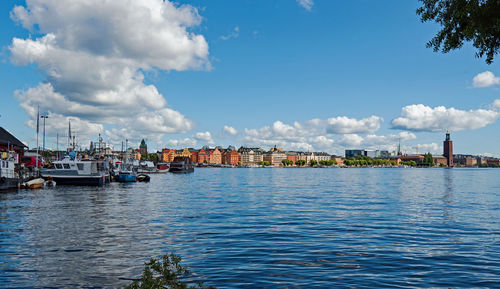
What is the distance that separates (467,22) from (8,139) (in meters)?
95.5

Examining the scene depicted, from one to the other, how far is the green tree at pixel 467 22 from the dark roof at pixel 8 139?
292ft

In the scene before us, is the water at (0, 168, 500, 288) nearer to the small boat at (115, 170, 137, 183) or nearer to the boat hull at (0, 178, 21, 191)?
the boat hull at (0, 178, 21, 191)

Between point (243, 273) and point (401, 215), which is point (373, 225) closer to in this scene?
point (401, 215)

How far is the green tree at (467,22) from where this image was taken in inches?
449

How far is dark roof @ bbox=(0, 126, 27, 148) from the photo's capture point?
83725mm

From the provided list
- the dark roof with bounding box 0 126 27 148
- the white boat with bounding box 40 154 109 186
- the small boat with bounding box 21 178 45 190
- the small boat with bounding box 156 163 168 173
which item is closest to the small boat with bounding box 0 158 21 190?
the small boat with bounding box 21 178 45 190

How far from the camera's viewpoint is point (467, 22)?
12125 millimetres

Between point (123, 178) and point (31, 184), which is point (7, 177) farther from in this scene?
point (123, 178)

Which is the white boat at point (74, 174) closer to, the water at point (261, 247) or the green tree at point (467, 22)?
the water at point (261, 247)

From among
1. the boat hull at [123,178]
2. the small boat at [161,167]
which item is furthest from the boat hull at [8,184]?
the small boat at [161,167]

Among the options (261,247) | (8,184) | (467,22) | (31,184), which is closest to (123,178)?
(31,184)

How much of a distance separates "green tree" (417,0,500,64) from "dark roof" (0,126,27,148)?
292 feet

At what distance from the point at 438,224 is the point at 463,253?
9808 millimetres

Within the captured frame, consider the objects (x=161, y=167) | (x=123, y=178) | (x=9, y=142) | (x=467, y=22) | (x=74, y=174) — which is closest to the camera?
(x=467, y=22)
